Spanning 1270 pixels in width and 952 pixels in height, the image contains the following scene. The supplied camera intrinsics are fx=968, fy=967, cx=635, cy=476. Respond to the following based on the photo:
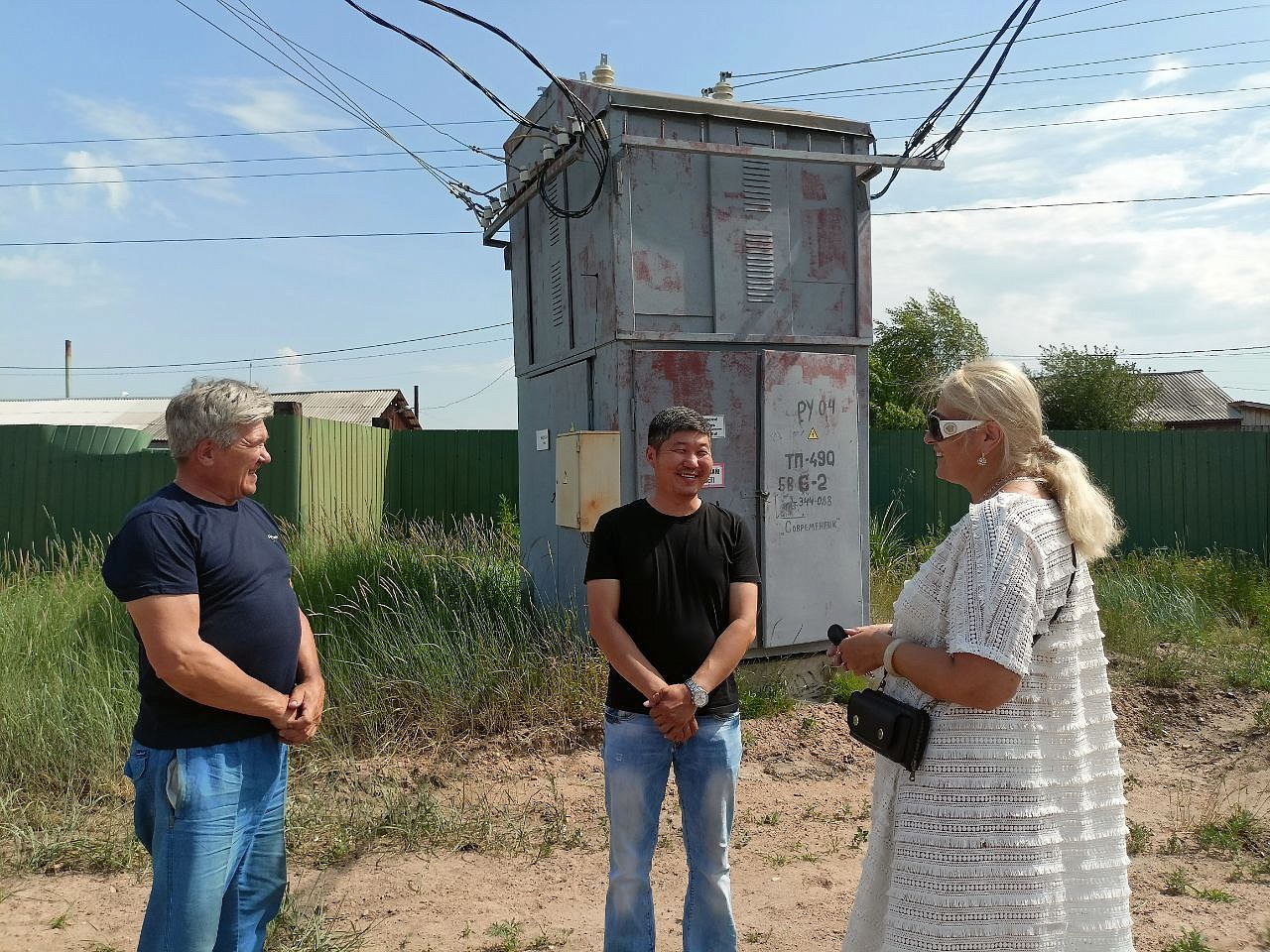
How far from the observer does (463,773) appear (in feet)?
17.3

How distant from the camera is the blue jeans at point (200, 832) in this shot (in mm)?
2434

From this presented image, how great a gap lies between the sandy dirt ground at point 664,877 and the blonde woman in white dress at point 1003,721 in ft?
5.41

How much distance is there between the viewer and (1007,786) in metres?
2.15

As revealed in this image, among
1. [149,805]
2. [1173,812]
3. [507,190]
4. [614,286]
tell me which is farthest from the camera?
[507,190]

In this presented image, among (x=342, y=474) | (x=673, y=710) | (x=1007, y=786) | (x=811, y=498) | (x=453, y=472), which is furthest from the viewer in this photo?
(x=453, y=472)

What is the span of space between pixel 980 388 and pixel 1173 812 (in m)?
4.00

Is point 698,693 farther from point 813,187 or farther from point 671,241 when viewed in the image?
point 813,187

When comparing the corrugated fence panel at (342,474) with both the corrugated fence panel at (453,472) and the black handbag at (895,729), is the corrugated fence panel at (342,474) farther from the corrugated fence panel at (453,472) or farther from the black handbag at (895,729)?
the black handbag at (895,729)

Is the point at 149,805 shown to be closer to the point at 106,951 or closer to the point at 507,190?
the point at 106,951

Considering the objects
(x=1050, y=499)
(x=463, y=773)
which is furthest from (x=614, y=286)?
(x=1050, y=499)

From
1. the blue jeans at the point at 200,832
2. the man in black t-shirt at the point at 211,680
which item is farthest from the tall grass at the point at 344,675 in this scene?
the man in black t-shirt at the point at 211,680

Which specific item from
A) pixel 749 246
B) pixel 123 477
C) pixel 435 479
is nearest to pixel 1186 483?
pixel 749 246

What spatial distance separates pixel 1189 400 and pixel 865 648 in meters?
40.0

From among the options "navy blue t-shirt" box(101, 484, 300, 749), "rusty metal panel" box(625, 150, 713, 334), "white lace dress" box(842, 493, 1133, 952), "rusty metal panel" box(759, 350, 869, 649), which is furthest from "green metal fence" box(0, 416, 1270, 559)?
"white lace dress" box(842, 493, 1133, 952)
